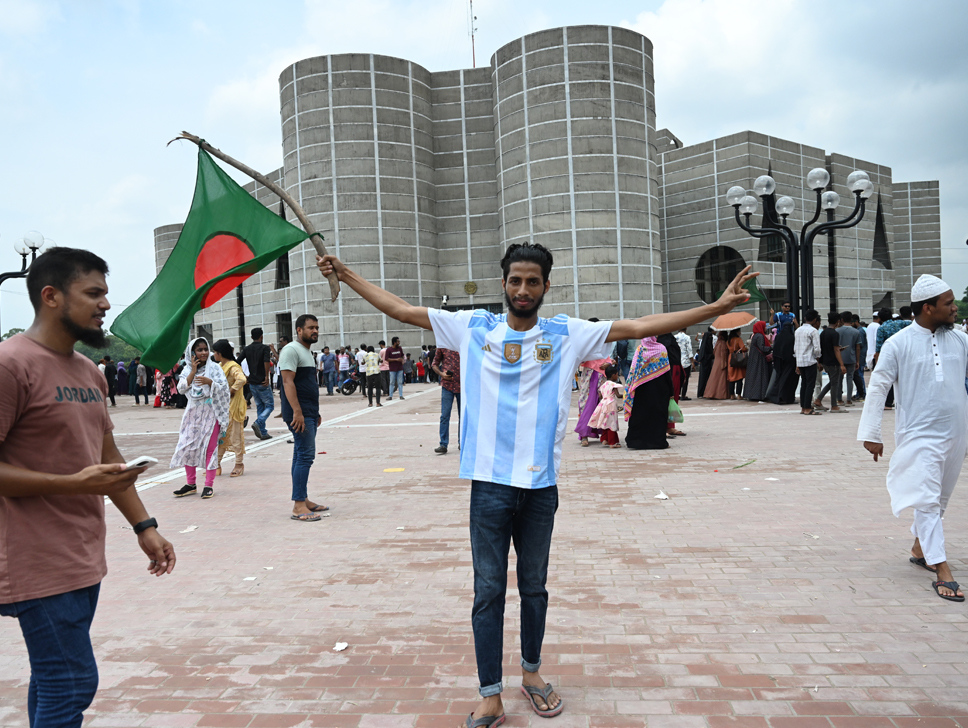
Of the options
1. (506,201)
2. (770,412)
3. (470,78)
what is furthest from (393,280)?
(770,412)

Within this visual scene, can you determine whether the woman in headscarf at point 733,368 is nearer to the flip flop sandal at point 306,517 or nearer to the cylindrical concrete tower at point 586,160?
the flip flop sandal at point 306,517

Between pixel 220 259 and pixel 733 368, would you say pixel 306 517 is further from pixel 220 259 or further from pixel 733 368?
pixel 733 368

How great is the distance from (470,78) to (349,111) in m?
6.94

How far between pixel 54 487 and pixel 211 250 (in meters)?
3.11

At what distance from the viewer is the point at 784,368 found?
16.0m

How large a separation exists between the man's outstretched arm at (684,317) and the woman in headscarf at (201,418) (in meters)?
6.15

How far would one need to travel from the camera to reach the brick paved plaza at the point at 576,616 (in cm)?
313

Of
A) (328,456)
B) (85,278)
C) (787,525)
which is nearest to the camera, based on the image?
(85,278)

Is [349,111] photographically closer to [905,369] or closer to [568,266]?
[568,266]

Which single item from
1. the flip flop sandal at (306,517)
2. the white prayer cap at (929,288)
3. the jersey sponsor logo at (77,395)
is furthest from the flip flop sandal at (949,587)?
the flip flop sandal at (306,517)

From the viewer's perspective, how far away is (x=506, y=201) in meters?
35.7

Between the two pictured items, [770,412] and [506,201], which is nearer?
[770,412]

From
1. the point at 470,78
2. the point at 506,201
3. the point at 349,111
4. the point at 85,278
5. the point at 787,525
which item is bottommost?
the point at 787,525

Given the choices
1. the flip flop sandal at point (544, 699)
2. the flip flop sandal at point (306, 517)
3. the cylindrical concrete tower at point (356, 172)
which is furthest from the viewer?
the cylindrical concrete tower at point (356, 172)
